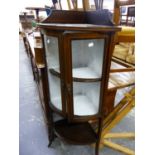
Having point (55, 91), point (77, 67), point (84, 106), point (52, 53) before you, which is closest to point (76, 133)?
point (84, 106)

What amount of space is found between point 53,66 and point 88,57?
0.28 m

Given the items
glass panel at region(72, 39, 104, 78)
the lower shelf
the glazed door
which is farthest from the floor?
glass panel at region(72, 39, 104, 78)

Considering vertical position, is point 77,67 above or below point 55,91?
above

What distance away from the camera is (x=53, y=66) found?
1171mm

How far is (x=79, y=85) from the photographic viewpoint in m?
1.31

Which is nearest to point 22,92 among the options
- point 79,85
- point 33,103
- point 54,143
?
point 33,103

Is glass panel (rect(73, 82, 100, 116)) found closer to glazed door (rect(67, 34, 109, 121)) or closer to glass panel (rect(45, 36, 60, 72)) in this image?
glazed door (rect(67, 34, 109, 121))

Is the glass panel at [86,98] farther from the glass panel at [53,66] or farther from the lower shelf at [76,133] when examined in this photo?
the lower shelf at [76,133]

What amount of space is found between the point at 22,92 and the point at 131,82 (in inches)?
76.6

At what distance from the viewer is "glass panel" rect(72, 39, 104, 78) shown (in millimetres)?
1075

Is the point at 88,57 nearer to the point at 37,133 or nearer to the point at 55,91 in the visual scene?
the point at 55,91

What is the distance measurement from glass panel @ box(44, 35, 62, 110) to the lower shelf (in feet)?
1.07
